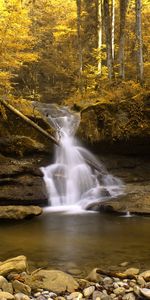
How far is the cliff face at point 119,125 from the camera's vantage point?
47.7 feet

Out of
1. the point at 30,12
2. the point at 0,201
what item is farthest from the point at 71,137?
the point at 30,12

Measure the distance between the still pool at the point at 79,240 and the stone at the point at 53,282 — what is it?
849 mm

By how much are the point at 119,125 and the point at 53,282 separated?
9618 mm

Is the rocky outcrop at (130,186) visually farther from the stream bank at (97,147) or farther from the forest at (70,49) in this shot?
the forest at (70,49)

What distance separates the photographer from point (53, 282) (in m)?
5.67

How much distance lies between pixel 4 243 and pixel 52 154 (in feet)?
21.0

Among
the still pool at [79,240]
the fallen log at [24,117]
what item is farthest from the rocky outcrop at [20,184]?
the fallen log at [24,117]

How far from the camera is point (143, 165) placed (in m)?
15.2

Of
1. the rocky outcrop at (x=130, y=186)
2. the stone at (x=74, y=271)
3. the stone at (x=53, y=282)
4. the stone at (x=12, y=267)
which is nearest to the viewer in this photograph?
the stone at (x=53, y=282)

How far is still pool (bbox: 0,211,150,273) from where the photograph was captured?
7191mm

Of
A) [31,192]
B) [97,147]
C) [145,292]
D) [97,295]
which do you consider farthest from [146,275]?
[97,147]

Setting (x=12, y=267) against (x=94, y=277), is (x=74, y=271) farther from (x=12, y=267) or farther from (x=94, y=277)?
(x=12, y=267)

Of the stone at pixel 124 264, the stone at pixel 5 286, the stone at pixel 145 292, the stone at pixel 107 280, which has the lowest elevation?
the stone at pixel 124 264

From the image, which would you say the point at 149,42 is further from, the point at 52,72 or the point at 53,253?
the point at 53,253
